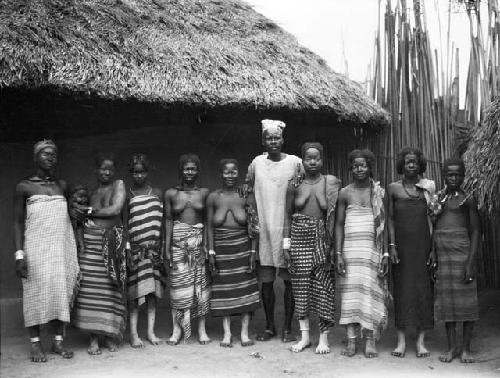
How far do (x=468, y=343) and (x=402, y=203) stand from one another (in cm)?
108

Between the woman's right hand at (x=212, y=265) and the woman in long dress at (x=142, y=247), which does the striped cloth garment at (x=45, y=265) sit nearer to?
the woman in long dress at (x=142, y=247)

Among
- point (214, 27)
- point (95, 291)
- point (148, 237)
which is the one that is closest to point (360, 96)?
point (214, 27)

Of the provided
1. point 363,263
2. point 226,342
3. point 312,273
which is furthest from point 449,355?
point 226,342

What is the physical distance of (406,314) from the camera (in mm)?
4836

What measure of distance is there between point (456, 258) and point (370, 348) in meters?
0.88

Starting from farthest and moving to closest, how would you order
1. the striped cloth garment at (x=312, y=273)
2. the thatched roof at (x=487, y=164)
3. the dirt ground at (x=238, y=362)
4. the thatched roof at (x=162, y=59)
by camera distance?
the thatched roof at (x=162, y=59)
the striped cloth garment at (x=312, y=273)
the thatched roof at (x=487, y=164)
the dirt ground at (x=238, y=362)

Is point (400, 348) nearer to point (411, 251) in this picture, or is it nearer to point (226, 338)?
point (411, 251)

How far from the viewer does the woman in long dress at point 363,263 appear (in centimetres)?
480

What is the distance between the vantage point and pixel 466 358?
4.68 meters

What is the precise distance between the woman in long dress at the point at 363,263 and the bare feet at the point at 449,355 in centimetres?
45

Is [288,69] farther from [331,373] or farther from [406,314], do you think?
[331,373]

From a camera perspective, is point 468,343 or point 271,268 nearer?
point 468,343

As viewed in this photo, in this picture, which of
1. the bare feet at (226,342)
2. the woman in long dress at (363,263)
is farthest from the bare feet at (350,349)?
the bare feet at (226,342)

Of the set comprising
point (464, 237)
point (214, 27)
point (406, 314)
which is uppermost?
point (214, 27)
